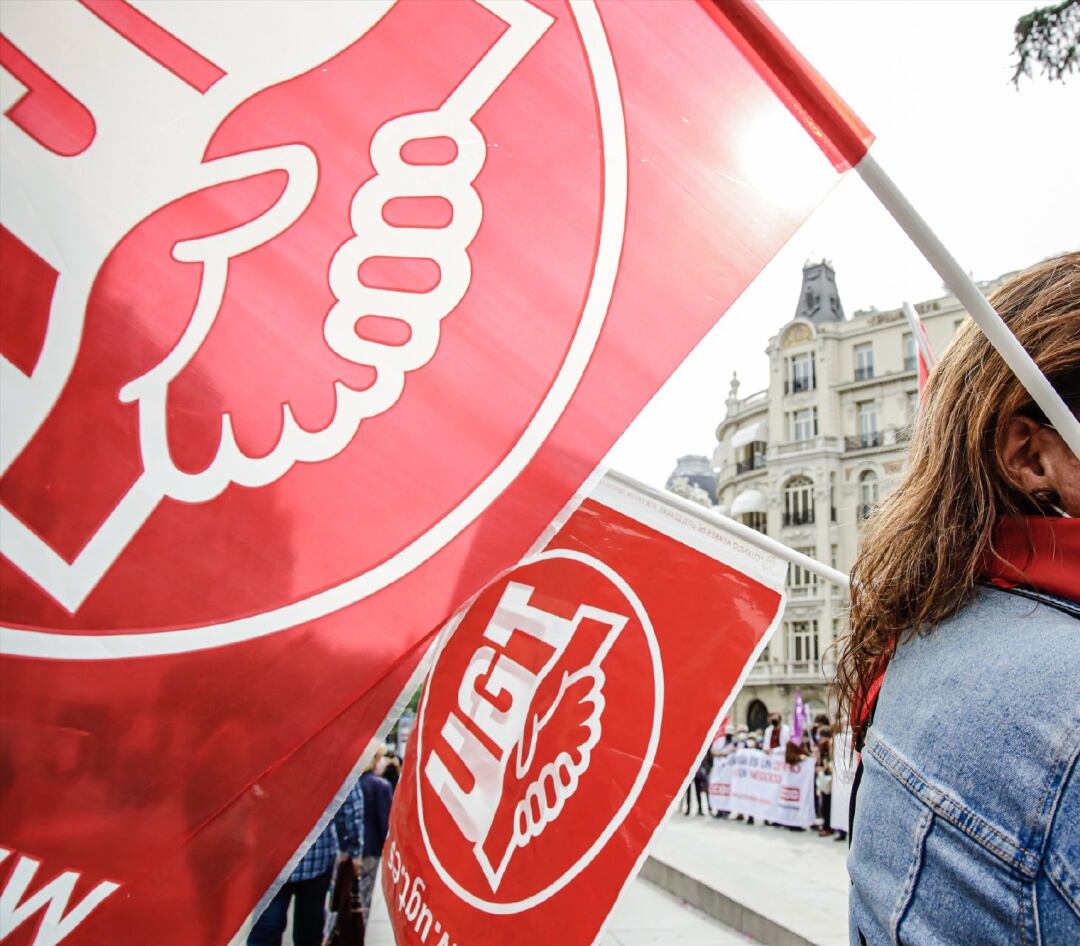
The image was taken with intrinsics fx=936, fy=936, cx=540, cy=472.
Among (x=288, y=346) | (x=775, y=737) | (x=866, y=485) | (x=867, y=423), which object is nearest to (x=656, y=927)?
(x=288, y=346)

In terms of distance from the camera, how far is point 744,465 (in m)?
49.6

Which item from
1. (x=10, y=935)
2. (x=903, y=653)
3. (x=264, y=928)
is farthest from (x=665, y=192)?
(x=264, y=928)

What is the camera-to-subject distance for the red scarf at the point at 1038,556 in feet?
3.47

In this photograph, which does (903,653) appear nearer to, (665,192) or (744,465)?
(665,192)

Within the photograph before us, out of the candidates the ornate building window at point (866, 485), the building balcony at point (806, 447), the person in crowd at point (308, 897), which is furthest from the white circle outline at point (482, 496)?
the building balcony at point (806, 447)

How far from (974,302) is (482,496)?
0.78 m

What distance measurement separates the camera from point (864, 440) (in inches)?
1692

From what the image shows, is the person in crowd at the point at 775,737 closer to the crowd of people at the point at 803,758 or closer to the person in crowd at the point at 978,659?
the crowd of people at the point at 803,758

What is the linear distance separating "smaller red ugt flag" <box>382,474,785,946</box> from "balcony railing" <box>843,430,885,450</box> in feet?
137

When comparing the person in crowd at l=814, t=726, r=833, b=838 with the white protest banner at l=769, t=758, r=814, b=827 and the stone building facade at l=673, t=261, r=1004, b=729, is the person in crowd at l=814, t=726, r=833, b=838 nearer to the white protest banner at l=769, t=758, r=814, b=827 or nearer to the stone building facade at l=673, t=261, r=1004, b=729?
the white protest banner at l=769, t=758, r=814, b=827

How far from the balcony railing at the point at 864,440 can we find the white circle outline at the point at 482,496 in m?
43.0

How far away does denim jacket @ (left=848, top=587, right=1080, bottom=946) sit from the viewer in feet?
2.87

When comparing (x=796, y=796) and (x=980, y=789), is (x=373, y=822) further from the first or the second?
(x=796, y=796)

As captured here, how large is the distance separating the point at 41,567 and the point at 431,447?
1.95ft
